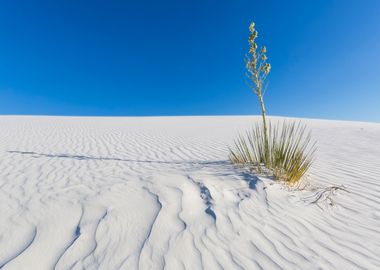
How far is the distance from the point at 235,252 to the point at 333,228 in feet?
3.82

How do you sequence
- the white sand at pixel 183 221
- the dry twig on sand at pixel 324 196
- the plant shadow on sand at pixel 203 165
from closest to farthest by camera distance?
1. the white sand at pixel 183 221
2. the dry twig on sand at pixel 324 196
3. the plant shadow on sand at pixel 203 165

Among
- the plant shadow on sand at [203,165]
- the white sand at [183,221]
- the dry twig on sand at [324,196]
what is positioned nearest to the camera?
the white sand at [183,221]

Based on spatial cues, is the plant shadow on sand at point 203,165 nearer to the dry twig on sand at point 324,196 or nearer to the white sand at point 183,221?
the white sand at point 183,221

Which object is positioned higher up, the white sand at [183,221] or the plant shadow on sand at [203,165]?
the plant shadow on sand at [203,165]

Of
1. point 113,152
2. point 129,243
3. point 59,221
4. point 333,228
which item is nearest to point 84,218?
point 59,221

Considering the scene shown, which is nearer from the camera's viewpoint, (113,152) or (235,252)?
(235,252)

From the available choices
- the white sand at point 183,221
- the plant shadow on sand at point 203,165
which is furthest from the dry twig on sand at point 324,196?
the plant shadow on sand at point 203,165

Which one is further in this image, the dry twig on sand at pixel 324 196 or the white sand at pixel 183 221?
the dry twig on sand at pixel 324 196

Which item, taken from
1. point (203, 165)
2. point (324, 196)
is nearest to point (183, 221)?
point (324, 196)

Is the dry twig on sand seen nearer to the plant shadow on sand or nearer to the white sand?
the white sand

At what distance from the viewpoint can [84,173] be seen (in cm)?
421

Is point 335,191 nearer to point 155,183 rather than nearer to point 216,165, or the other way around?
point 216,165

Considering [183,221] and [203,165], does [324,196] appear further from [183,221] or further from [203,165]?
[203,165]

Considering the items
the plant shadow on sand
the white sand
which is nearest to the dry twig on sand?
the white sand
